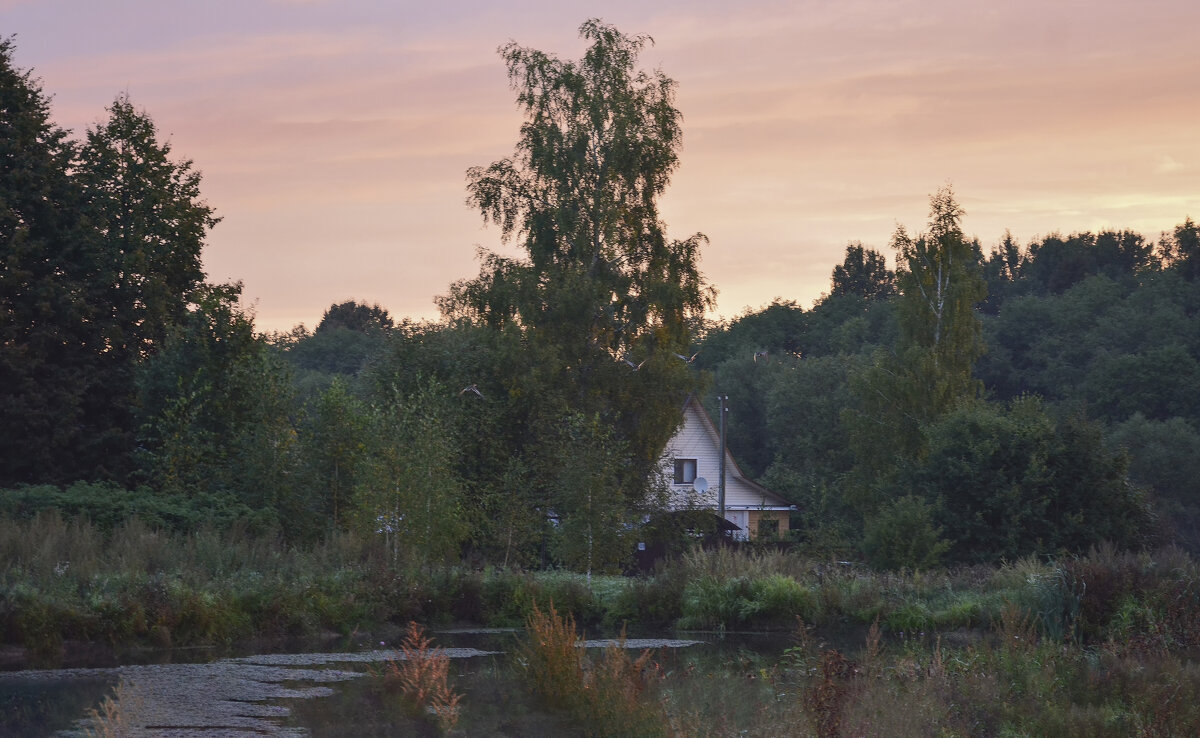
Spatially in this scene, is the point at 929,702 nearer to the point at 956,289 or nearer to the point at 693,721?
the point at 693,721

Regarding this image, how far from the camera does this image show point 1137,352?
6981 centimetres

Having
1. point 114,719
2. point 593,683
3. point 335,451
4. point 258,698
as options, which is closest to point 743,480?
point 335,451

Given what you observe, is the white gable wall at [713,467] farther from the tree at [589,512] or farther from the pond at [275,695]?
the pond at [275,695]

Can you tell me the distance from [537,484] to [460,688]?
21690 millimetres

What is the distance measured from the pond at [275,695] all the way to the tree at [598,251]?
19194 mm

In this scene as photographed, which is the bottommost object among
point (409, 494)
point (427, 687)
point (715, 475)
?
point (427, 687)

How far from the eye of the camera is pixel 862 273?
102750mm

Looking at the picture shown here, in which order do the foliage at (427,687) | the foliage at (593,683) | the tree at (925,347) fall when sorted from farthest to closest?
the tree at (925,347), the foliage at (427,687), the foliage at (593,683)

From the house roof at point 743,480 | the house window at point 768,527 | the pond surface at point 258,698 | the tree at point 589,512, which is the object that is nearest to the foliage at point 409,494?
the tree at point 589,512

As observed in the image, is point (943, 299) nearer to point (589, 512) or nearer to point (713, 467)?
point (589, 512)

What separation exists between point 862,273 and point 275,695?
9354 centimetres

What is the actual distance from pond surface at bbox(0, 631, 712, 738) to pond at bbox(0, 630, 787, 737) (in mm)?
11

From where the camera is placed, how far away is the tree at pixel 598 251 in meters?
36.6

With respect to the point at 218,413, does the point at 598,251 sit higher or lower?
higher
